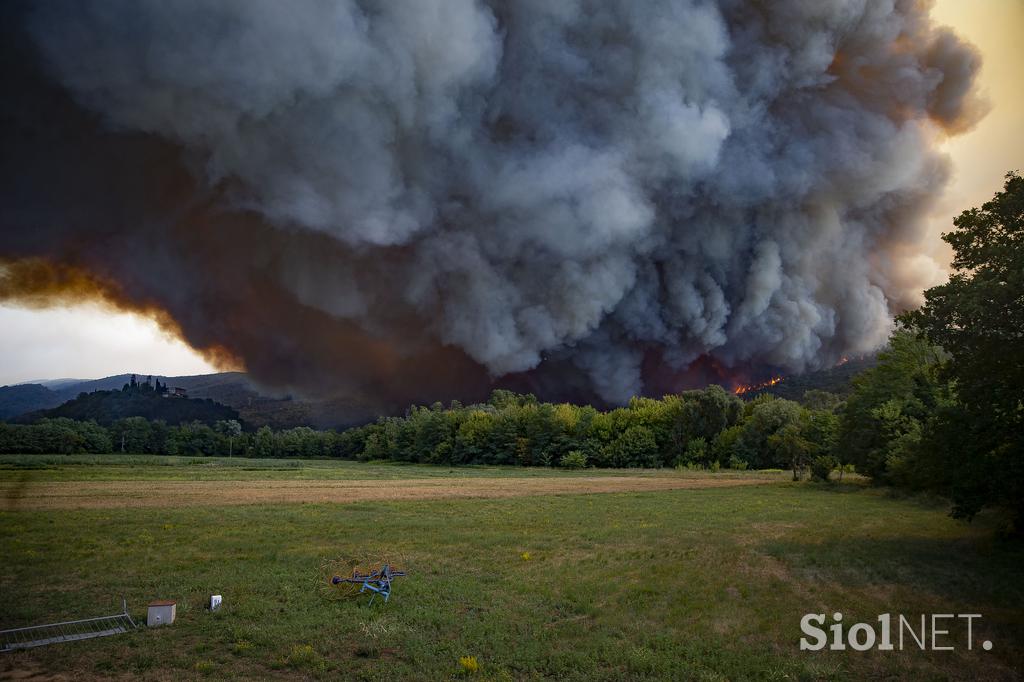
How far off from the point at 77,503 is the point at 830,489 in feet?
179

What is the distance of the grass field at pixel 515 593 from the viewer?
10.2 m

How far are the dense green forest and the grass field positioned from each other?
3.83 m

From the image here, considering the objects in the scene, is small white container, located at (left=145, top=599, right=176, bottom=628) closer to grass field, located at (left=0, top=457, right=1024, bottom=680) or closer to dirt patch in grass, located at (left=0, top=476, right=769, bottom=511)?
grass field, located at (left=0, top=457, right=1024, bottom=680)

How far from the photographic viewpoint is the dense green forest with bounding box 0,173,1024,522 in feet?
53.0

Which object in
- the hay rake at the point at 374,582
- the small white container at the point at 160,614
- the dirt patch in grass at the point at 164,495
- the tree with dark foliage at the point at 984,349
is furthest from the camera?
the dirt patch in grass at the point at 164,495

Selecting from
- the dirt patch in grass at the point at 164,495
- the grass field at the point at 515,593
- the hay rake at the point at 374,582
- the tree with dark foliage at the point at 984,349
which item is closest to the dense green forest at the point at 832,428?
the tree with dark foliage at the point at 984,349

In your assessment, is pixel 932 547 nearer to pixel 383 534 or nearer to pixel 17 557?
pixel 383 534

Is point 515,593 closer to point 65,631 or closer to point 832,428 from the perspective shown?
point 65,631

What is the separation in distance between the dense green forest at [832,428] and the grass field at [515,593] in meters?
3.83

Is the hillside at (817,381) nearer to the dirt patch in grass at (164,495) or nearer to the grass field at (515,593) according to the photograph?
the dirt patch in grass at (164,495)

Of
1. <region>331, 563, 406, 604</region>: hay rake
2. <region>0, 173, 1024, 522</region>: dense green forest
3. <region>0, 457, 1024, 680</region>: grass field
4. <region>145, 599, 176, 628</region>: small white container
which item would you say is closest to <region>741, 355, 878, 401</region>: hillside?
<region>0, 173, 1024, 522</region>: dense green forest

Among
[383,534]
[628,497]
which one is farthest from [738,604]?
[628,497]

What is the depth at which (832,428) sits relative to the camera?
62875 millimetres

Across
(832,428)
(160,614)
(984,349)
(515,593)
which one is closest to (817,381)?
(832,428)
